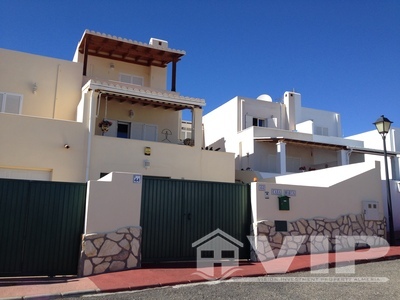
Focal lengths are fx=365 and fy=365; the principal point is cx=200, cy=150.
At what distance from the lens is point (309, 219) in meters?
11.5

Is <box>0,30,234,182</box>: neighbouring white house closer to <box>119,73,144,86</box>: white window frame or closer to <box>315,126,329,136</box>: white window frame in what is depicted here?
<box>119,73,144,86</box>: white window frame

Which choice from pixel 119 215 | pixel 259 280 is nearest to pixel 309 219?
pixel 259 280

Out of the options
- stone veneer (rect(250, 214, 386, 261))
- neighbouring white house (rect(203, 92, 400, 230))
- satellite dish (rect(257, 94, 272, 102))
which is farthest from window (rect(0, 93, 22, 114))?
satellite dish (rect(257, 94, 272, 102))

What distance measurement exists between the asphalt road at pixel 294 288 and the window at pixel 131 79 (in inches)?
581

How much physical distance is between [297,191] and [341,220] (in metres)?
2.01

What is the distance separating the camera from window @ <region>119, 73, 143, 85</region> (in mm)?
20359

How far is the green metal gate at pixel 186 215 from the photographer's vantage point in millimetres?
9758

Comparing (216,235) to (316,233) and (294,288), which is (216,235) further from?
(294,288)

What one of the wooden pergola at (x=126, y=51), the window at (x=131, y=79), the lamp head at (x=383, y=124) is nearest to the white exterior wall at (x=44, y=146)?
the wooden pergola at (x=126, y=51)

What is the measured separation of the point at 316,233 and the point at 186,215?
4303 mm

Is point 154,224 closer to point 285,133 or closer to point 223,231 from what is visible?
point 223,231

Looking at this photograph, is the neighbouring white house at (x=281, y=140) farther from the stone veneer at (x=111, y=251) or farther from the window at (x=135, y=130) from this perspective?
the stone veneer at (x=111, y=251)

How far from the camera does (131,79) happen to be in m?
20.5
